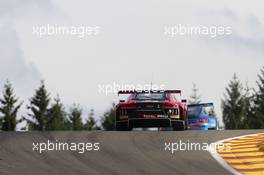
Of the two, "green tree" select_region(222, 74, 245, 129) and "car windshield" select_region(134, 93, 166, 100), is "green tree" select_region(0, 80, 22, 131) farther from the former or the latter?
"car windshield" select_region(134, 93, 166, 100)

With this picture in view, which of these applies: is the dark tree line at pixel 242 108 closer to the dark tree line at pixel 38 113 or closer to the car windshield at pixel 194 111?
the dark tree line at pixel 38 113

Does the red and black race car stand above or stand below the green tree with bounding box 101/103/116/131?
below

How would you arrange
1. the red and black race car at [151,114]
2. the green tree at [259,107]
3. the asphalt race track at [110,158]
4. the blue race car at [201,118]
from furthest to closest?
1. the green tree at [259,107]
2. the blue race car at [201,118]
3. the red and black race car at [151,114]
4. the asphalt race track at [110,158]

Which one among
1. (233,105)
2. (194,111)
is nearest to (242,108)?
(233,105)

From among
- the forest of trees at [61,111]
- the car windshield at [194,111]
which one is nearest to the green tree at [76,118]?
the forest of trees at [61,111]

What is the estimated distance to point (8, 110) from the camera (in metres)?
67.7

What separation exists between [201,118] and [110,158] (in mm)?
10953

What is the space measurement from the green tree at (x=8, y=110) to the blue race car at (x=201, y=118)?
46.6 m

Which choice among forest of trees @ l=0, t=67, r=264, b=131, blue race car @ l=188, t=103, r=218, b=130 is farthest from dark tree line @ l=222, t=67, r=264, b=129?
blue race car @ l=188, t=103, r=218, b=130

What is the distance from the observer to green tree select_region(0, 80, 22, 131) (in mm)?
66312

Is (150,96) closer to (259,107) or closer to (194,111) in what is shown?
(194,111)

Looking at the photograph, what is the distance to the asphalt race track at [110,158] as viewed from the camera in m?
9.88

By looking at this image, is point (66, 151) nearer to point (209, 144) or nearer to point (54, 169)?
point (54, 169)

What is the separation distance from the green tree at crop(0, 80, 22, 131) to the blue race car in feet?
153
